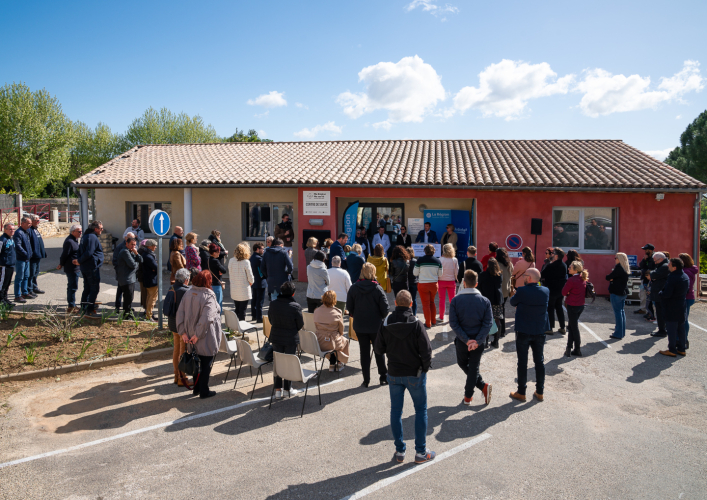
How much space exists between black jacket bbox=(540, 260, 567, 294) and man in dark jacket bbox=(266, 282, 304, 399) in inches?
205

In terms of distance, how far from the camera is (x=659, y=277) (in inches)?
344

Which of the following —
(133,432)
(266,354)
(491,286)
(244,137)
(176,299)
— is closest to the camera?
(133,432)

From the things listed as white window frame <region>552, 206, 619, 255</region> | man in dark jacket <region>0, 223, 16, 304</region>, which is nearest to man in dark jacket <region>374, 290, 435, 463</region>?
man in dark jacket <region>0, 223, 16, 304</region>

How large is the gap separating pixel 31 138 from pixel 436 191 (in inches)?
1310

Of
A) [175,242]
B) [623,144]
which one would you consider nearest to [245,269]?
[175,242]

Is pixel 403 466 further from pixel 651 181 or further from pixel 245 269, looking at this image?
pixel 651 181

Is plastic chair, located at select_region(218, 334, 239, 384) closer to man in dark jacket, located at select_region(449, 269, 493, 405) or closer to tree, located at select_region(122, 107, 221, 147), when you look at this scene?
man in dark jacket, located at select_region(449, 269, 493, 405)

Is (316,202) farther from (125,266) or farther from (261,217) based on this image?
(125,266)

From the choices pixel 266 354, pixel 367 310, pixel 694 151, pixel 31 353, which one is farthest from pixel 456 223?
pixel 694 151

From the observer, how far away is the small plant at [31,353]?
22.8 feet

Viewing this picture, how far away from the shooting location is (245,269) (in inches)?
356

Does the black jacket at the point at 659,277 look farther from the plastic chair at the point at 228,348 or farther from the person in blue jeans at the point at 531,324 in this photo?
the plastic chair at the point at 228,348

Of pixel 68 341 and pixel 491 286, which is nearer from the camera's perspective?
pixel 491 286

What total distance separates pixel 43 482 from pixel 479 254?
38.9 feet
